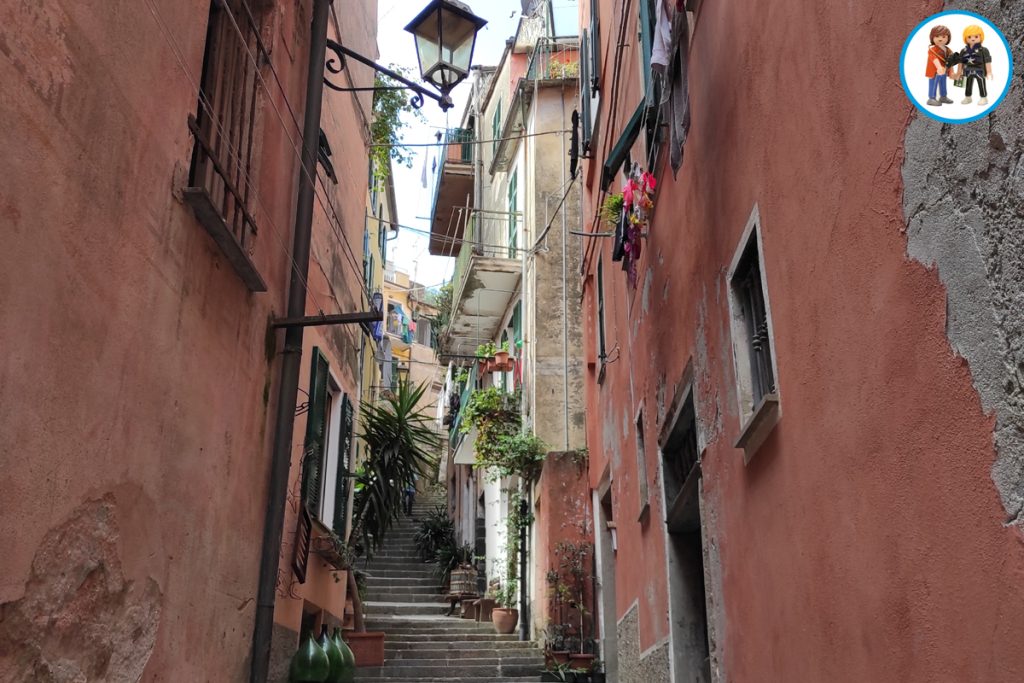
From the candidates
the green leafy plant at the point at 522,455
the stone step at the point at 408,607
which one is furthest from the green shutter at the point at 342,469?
the stone step at the point at 408,607

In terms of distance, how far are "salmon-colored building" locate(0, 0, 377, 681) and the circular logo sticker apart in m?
2.72

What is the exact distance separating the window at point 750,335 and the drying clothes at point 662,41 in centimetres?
200

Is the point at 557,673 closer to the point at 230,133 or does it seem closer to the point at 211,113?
the point at 230,133

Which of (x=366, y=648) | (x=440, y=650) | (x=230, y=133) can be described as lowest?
(x=366, y=648)

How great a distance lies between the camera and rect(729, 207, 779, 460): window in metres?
4.40

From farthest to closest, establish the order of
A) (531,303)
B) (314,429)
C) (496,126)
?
(496,126)
(531,303)
(314,429)

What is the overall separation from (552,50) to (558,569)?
1011cm

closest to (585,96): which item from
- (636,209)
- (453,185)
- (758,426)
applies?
(636,209)

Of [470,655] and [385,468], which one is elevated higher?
[385,468]

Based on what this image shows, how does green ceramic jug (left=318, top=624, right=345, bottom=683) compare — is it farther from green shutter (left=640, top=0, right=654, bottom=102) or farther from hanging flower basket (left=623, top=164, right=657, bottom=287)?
green shutter (left=640, top=0, right=654, bottom=102)

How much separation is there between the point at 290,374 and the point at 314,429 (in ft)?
3.74

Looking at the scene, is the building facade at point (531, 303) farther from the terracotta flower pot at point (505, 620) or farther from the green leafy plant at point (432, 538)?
the green leafy plant at point (432, 538)

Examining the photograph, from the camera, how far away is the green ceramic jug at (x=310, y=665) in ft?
23.5

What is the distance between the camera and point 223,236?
5.04m
